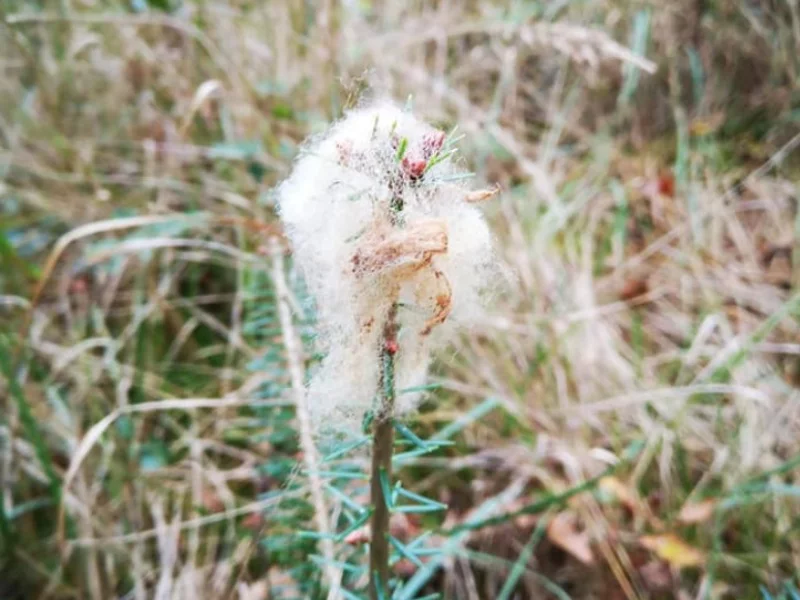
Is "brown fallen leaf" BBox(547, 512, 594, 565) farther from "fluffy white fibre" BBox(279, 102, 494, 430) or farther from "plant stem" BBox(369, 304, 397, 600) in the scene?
"fluffy white fibre" BBox(279, 102, 494, 430)

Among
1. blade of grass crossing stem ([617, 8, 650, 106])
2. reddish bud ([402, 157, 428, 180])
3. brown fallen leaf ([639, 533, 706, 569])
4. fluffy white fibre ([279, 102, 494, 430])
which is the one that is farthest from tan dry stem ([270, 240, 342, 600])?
blade of grass crossing stem ([617, 8, 650, 106])

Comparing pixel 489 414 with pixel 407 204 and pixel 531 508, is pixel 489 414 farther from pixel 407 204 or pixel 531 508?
pixel 407 204

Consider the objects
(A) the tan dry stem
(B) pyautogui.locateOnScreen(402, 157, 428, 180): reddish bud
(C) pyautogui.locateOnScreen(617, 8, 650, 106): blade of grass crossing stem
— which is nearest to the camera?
(B) pyautogui.locateOnScreen(402, 157, 428, 180): reddish bud

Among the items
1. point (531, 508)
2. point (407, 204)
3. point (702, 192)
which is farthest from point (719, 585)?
Answer: point (702, 192)

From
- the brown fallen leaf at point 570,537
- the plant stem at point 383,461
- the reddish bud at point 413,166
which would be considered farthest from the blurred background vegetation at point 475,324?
the reddish bud at point 413,166

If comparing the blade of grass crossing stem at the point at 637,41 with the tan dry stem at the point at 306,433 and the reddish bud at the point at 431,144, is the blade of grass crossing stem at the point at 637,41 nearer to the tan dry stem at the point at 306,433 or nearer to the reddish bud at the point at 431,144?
the tan dry stem at the point at 306,433

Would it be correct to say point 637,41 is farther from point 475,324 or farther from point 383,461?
point 383,461
